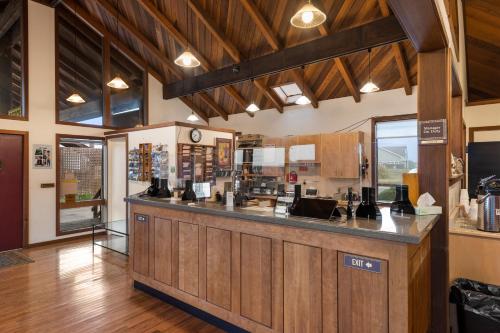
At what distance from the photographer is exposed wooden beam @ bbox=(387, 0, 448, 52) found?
1848mm

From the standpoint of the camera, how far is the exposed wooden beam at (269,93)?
22.1 ft

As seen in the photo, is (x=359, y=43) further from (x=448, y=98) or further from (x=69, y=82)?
(x=69, y=82)

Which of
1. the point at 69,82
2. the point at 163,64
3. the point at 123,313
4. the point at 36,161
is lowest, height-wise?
the point at 123,313

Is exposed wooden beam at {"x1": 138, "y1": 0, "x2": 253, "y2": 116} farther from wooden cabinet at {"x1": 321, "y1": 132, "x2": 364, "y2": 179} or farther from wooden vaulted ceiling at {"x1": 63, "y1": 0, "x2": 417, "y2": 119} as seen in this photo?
wooden cabinet at {"x1": 321, "y1": 132, "x2": 364, "y2": 179}

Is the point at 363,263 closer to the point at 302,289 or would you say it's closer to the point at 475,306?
the point at 302,289

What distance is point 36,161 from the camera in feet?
18.2

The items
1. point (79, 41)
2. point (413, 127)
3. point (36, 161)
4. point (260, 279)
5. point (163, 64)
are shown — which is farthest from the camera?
point (163, 64)

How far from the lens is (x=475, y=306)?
232 cm

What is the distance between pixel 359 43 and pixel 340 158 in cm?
242

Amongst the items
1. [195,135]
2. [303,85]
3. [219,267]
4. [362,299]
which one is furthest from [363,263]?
[303,85]

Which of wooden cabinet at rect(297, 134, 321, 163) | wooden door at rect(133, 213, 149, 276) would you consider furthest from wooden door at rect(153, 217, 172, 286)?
wooden cabinet at rect(297, 134, 321, 163)

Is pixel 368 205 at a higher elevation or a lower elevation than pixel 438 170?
lower

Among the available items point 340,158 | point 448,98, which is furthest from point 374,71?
point 448,98

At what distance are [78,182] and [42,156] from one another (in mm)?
859
